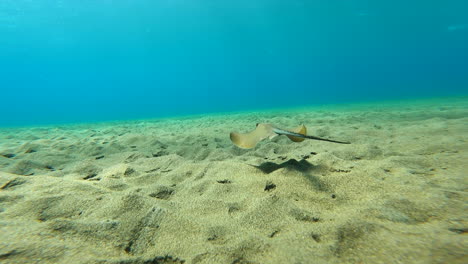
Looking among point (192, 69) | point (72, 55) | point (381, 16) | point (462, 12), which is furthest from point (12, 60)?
point (462, 12)

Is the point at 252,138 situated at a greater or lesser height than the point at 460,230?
greater

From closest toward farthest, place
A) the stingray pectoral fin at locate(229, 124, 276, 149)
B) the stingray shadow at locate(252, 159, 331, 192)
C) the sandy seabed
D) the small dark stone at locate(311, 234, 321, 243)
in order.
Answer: the sandy seabed
the small dark stone at locate(311, 234, 321, 243)
the stingray shadow at locate(252, 159, 331, 192)
the stingray pectoral fin at locate(229, 124, 276, 149)

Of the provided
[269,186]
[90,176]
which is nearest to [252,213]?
[269,186]

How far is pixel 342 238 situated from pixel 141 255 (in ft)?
3.81

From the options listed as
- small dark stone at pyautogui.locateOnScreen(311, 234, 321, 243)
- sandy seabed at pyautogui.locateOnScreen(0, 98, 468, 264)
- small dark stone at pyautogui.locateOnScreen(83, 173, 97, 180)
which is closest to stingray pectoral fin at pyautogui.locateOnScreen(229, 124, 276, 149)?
sandy seabed at pyautogui.locateOnScreen(0, 98, 468, 264)

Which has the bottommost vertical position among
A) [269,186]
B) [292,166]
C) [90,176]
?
[90,176]

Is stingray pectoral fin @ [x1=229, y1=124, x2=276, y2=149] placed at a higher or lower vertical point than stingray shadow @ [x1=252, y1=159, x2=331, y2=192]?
higher

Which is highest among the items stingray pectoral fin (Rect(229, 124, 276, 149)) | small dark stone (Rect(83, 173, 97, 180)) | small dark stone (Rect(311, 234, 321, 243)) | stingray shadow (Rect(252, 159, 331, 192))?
stingray pectoral fin (Rect(229, 124, 276, 149))

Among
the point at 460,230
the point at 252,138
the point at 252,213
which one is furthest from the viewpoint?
the point at 252,138

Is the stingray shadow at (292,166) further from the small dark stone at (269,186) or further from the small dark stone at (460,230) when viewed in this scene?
the small dark stone at (460,230)

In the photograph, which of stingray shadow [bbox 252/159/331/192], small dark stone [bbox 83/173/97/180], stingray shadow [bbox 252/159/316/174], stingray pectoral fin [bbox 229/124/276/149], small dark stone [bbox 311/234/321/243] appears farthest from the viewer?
small dark stone [bbox 83/173/97/180]

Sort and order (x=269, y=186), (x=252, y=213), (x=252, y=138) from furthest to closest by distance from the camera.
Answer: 1. (x=252, y=138)
2. (x=269, y=186)
3. (x=252, y=213)

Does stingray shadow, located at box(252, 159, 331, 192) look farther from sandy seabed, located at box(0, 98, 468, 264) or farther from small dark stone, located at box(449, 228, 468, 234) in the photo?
small dark stone, located at box(449, 228, 468, 234)

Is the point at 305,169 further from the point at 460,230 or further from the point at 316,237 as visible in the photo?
the point at 460,230
